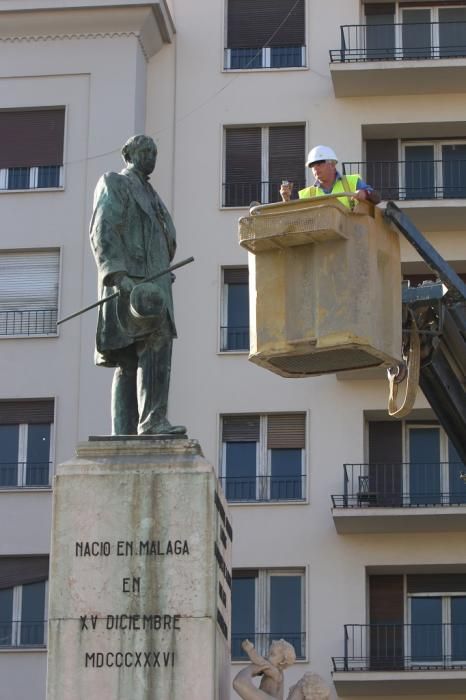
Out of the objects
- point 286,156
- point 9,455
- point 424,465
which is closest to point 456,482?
point 424,465

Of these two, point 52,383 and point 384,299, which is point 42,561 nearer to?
point 52,383

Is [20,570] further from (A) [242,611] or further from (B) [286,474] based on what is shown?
(B) [286,474]

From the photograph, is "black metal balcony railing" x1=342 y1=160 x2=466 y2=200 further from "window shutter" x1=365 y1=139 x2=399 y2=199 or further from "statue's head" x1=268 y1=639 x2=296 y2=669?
"statue's head" x1=268 y1=639 x2=296 y2=669

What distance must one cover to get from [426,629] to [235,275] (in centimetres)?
712

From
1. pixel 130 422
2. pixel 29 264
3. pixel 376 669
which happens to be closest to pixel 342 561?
pixel 376 669

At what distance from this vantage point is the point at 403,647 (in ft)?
108

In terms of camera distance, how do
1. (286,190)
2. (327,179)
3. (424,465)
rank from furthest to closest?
(424,465) < (327,179) < (286,190)

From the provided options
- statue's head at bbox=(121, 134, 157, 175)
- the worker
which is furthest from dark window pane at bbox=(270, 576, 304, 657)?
the worker

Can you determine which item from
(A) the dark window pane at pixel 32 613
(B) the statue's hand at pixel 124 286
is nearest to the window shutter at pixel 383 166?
(A) the dark window pane at pixel 32 613

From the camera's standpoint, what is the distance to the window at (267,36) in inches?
1431

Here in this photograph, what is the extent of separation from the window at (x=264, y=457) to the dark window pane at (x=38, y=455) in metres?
3.08

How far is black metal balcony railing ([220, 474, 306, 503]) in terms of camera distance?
33.8 m

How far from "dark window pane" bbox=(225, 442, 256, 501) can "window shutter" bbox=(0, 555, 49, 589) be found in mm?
3449

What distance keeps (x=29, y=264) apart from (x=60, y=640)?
777 inches
